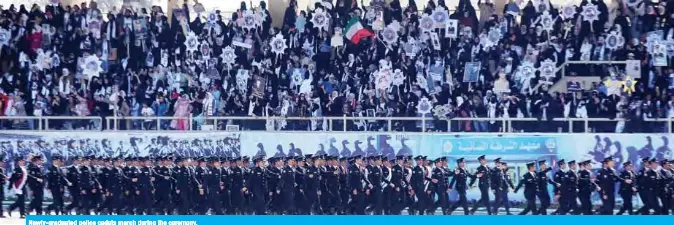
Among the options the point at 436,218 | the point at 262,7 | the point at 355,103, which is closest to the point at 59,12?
the point at 262,7

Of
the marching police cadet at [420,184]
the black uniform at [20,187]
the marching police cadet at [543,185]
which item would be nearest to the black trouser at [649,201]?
the marching police cadet at [543,185]

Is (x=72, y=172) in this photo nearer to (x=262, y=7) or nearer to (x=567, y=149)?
(x=262, y=7)

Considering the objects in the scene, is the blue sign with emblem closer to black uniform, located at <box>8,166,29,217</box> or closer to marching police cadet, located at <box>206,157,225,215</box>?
marching police cadet, located at <box>206,157,225,215</box>

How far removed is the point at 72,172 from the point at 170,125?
219cm

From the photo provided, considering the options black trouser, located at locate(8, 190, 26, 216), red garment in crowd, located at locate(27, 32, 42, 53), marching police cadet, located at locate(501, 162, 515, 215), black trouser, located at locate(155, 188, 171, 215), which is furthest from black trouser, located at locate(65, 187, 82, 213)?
marching police cadet, located at locate(501, 162, 515, 215)

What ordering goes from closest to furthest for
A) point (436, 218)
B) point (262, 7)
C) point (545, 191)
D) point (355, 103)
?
point (436, 218)
point (545, 191)
point (355, 103)
point (262, 7)

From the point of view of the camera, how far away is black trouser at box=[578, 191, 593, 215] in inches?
989

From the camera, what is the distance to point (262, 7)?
3002cm

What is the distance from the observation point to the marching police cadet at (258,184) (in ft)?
85.1

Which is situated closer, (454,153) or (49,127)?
(454,153)

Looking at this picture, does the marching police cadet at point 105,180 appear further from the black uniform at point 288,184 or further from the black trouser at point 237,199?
the black uniform at point 288,184

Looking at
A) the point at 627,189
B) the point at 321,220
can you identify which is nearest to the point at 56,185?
the point at 321,220

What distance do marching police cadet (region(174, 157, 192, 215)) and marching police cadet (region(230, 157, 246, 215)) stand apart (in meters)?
0.79

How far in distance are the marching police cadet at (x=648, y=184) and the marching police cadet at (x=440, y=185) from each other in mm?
3325
